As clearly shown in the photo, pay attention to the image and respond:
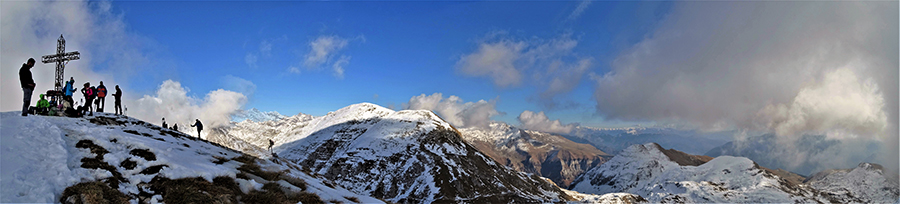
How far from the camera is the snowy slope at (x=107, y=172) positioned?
38.4ft

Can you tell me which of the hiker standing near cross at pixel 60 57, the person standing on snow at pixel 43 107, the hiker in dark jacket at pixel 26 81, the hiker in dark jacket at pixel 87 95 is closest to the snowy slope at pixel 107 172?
the hiker in dark jacket at pixel 26 81

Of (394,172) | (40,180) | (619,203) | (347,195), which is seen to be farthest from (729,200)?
(40,180)

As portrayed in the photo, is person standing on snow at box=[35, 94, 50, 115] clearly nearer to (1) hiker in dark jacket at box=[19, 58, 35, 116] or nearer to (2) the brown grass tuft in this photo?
(1) hiker in dark jacket at box=[19, 58, 35, 116]

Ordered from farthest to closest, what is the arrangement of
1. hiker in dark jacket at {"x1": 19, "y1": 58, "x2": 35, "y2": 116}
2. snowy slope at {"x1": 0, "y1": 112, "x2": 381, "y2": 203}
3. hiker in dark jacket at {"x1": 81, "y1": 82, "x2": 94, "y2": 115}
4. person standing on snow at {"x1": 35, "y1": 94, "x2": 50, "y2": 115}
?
hiker in dark jacket at {"x1": 81, "y1": 82, "x2": 94, "y2": 115}, person standing on snow at {"x1": 35, "y1": 94, "x2": 50, "y2": 115}, hiker in dark jacket at {"x1": 19, "y1": 58, "x2": 35, "y2": 116}, snowy slope at {"x1": 0, "y1": 112, "x2": 381, "y2": 203}

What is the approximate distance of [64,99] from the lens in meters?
29.7

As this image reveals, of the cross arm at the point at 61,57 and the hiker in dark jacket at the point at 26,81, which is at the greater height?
the cross arm at the point at 61,57

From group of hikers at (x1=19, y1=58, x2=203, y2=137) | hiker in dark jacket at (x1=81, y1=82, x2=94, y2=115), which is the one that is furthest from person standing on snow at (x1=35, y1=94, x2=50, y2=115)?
hiker in dark jacket at (x1=81, y1=82, x2=94, y2=115)

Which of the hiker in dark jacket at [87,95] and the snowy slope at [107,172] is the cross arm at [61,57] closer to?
the hiker in dark jacket at [87,95]

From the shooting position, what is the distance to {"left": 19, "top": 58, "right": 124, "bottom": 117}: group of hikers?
23.4 metres

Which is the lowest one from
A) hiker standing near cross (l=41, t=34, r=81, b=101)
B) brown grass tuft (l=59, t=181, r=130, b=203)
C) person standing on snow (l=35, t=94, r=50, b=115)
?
brown grass tuft (l=59, t=181, r=130, b=203)

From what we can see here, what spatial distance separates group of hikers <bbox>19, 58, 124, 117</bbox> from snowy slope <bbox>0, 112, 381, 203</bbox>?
6291mm

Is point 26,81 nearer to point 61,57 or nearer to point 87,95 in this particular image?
point 87,95

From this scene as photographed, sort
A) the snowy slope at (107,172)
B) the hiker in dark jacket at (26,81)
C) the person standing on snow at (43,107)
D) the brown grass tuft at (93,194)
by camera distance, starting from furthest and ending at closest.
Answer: the person standing on snow at (43,107)
the hiker in dark jacket at (26,81)
the snowy slope at (107,172)
the brown grass tuft at (93,194)

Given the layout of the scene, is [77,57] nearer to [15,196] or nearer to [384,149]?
[15,196]
